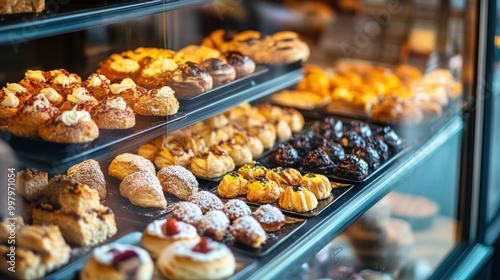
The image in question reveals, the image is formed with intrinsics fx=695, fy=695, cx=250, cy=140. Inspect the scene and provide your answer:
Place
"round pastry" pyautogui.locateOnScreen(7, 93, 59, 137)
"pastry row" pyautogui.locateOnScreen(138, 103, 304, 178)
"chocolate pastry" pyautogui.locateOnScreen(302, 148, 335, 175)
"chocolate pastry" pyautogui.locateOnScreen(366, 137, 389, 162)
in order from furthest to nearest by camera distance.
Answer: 1. "chocolate pastry" pyautogui.locateOnScreen(366, 137, 389, 162)
2. "chocolate pastry" pyautogui.locateOnScreen(302, 148, 335, 175)
3. "pastry row" pyautogui.locateOnScreen(138, 103, 304, 178)
4. "round pastry" pyautogui.locateOnScreen(7, 93, 59, 137)

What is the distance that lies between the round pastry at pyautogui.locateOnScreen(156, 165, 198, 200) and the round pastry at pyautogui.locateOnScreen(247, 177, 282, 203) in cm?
21

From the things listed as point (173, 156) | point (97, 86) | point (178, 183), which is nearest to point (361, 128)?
point (173, 156)

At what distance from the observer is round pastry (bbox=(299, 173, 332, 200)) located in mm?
2650

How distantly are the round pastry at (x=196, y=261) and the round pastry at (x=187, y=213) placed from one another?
0.25 meters

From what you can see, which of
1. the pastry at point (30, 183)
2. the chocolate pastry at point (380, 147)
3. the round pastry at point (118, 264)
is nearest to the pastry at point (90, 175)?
the pastry at point (30, 183)

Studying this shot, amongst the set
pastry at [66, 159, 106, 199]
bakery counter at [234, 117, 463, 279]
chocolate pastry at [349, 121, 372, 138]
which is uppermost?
pastry at [66, 159, 106, 199]

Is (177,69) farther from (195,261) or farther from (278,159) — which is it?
(195,261)

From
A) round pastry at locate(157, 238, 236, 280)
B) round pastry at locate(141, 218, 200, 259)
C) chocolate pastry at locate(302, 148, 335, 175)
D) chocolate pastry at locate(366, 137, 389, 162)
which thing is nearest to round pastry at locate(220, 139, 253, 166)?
chocolate pastry at locate(302, 148, 335, 175)

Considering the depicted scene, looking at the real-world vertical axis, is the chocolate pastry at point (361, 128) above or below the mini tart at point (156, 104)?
below

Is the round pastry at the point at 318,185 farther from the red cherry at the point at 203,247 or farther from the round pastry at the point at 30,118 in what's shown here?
the round pastry at the point at 30,118

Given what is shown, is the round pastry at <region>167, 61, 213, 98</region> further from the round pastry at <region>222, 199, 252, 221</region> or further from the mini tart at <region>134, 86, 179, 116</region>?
the round pastry at <region>222, 199, 252, 221</region>

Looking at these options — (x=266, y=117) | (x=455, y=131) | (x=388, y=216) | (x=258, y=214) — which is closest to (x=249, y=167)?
(x=258, y=214)

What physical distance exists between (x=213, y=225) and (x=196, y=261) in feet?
1.06

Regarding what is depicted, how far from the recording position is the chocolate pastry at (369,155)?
3.01 m
